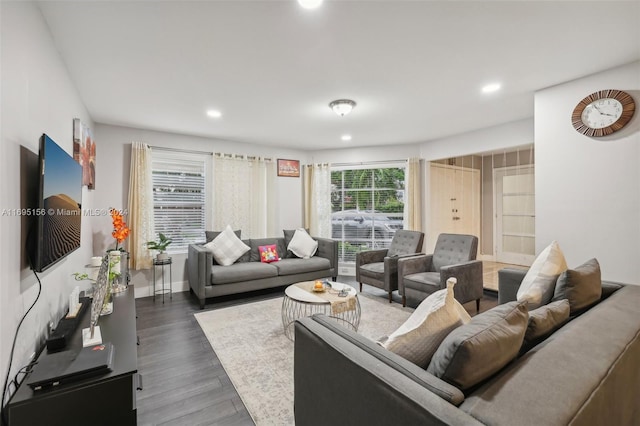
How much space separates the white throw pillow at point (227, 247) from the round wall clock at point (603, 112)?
4312mm

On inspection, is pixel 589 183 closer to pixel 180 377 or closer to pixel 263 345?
pixel 263 345

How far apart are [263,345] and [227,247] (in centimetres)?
200

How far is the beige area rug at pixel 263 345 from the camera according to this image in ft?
6.39

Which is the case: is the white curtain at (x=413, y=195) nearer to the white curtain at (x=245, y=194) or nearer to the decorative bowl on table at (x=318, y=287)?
the white curtain at (x=245, y=194)

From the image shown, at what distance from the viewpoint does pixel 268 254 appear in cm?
477

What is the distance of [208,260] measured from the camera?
384 centimetres

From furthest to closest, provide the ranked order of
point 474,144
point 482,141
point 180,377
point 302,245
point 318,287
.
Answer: point 302,245 → point 474,144 → point 482,141 → point 318,287 → point 180,377

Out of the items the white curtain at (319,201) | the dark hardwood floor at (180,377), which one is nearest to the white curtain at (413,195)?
the white curtain at (319,201)

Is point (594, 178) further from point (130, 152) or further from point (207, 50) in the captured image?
point (130, 152)

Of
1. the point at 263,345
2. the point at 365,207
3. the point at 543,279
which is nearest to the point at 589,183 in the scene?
the point at 543,279

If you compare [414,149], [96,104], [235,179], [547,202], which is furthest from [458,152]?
[96,104]

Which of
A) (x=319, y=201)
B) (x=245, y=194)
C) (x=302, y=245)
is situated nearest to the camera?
(x=302, y=245)

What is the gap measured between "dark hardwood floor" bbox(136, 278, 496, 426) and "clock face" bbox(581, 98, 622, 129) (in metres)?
2.36

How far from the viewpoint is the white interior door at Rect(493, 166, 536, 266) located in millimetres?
4160
